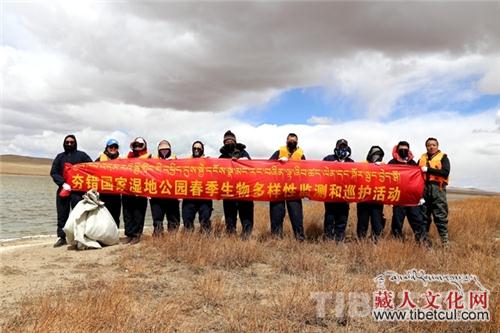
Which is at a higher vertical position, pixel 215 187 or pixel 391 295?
pixel 215 187

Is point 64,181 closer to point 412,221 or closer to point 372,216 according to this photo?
point 372,216

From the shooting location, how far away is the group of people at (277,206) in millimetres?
7395

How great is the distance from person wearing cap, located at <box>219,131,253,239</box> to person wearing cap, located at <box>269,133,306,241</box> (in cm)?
45

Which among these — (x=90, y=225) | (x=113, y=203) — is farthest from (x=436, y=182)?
(x=90, y=225)

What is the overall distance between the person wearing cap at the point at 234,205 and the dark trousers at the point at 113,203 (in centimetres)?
213

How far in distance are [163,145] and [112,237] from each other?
2.04 meters

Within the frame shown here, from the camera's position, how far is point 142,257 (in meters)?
6.38

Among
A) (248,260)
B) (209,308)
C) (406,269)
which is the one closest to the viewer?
(209,308)

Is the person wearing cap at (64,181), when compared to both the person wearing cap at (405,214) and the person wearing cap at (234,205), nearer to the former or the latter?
the person wearing cap at (234,205)

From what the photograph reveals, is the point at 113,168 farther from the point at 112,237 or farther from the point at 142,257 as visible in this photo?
the point at 142,257

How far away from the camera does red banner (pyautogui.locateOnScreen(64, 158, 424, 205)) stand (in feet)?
24.5

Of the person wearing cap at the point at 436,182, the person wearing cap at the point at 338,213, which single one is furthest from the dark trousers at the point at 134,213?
the person wearing cap at the point at 436,182

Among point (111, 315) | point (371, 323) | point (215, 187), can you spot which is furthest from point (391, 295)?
point (215, 187)

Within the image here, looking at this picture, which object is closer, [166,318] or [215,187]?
[166,318]
